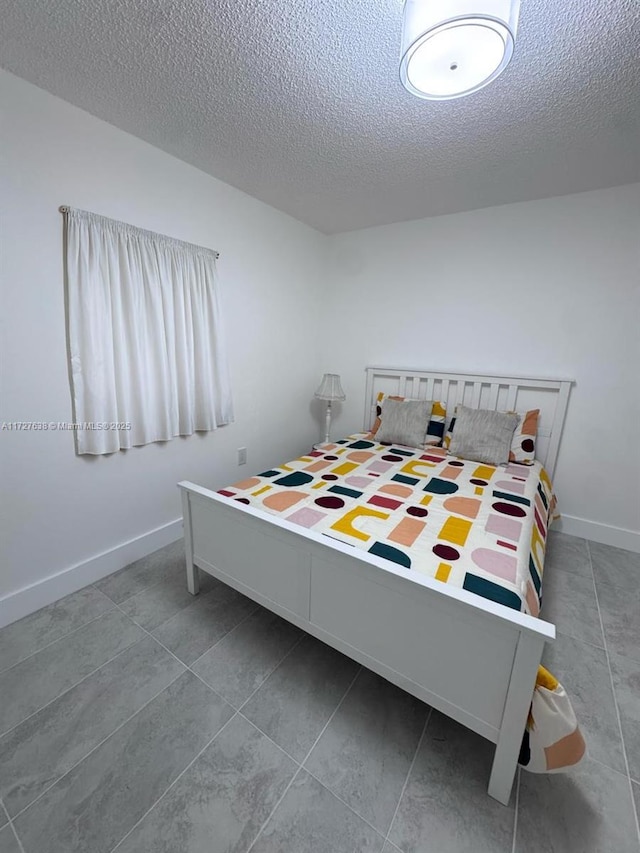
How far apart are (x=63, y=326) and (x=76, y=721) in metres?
1.65

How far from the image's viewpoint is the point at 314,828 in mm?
992

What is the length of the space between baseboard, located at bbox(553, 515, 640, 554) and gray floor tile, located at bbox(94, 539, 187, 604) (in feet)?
8.90

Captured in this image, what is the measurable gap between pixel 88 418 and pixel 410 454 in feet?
6.57

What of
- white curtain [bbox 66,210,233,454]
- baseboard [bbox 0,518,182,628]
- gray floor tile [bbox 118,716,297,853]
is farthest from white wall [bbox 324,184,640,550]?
gray floor tile [bbox 118,716,297,853]

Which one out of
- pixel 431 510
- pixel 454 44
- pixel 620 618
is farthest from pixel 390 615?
pixel 454 44

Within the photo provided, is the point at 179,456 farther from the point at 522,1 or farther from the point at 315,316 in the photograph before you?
the point at 522,1

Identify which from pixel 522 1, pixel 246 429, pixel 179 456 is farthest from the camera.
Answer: pixel 246 429

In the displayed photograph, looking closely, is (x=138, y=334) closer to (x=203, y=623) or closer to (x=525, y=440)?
(x=203, y=623)

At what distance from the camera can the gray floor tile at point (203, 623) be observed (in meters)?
1.57

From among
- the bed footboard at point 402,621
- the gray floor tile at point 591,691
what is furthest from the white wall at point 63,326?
the gray floor tile at point 591,691

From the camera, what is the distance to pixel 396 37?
122 cm

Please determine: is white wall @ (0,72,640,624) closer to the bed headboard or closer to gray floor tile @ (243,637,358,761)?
the bed headboard

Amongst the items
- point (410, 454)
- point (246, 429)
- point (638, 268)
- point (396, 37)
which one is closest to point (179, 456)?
point (246, 429)

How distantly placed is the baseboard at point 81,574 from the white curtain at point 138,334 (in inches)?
24.7
